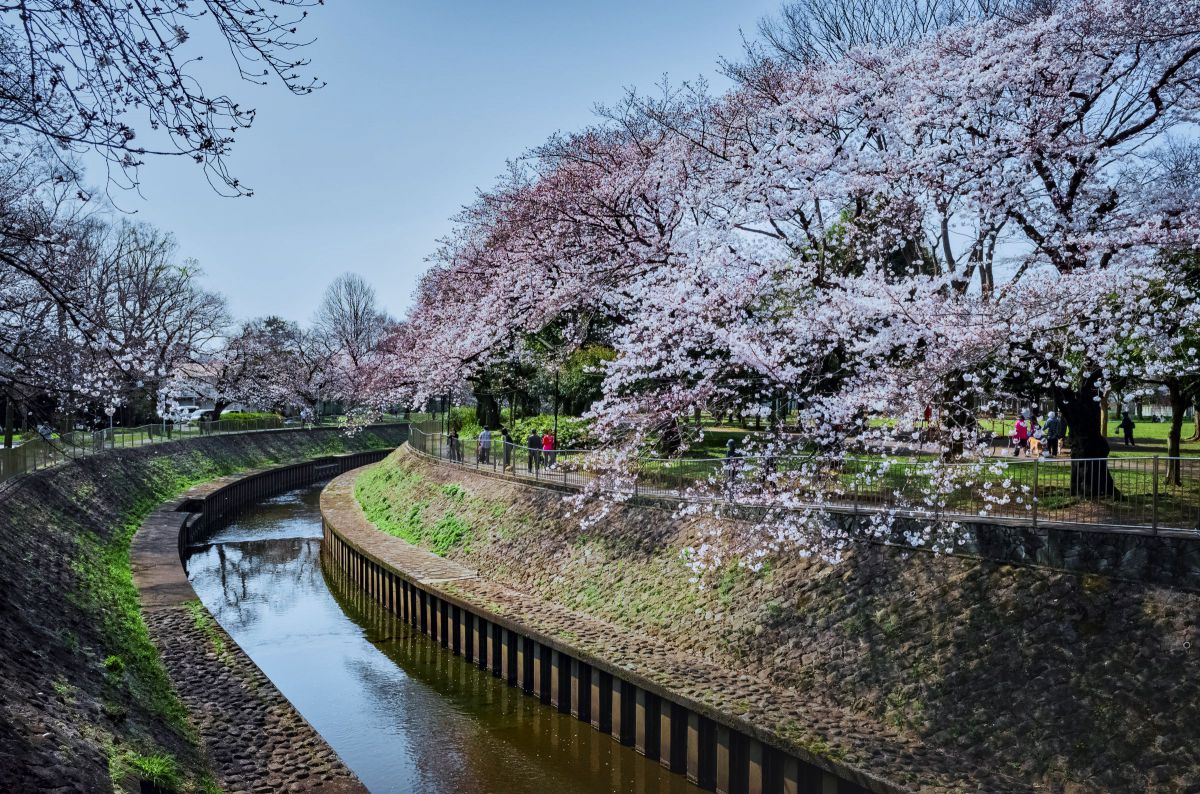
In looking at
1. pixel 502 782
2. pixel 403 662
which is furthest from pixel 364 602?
pixel 502 782

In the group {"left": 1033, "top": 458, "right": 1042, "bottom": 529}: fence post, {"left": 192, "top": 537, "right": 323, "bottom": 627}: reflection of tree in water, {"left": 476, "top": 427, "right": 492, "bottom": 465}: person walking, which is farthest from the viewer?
{"left": 476, "top": 427, "right": 492, "bottom": 465}: person walking

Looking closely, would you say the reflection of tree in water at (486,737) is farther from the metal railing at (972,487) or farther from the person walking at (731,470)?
the person walking at (731,470)

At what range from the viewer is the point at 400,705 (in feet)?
50.2

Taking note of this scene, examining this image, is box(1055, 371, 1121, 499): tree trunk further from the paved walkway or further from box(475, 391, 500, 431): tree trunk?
box(475, 391, 500, 431): tree trunk

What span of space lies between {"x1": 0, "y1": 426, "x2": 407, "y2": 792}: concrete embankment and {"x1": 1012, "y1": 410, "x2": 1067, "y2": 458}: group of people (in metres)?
15.6

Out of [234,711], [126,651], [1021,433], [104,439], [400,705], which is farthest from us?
[104,439]

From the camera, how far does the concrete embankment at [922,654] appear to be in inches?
359

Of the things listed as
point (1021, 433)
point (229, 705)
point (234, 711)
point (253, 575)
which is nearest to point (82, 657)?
point (229, 705)

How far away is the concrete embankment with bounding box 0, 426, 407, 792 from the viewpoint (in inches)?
317

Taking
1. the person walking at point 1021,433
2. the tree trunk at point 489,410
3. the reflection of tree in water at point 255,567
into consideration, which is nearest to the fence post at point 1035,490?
the person walking at point 1021,433

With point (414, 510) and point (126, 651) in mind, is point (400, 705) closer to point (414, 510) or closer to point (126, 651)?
point (126, 651)

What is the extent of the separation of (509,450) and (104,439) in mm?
16569

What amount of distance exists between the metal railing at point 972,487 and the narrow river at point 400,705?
4.57 meters

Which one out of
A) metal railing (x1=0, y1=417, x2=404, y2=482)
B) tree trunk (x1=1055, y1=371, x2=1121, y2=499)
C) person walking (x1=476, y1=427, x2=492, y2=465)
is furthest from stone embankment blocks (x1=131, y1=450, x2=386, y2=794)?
tree trunk (x1=1055, y1=371, x2=1121, y2=499)
